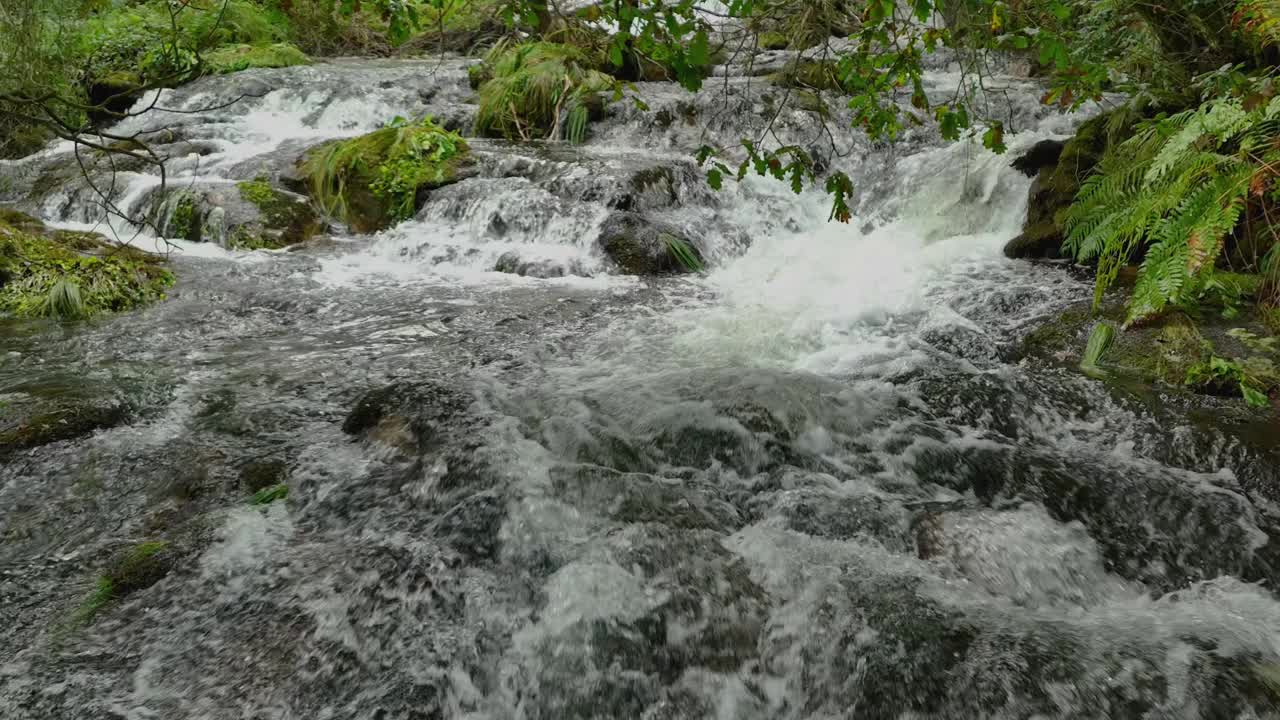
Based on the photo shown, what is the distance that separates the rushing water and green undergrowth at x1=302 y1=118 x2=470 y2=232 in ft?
8.25

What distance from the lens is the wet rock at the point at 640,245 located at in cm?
667

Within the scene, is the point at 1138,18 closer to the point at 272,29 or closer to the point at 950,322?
the point at 950,322

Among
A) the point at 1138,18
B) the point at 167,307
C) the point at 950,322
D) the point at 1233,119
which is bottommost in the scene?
the point at 167,307

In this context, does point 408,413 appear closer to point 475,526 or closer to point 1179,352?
point 475,526

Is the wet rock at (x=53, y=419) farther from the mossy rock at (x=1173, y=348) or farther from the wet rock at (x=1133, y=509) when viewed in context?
the mossy rock at (x=1173, y=348)

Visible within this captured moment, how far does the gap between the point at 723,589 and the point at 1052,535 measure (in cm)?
138

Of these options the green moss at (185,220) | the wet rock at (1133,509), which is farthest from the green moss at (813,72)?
the green moss at (185,220)

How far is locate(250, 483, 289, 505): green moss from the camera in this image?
3.00m

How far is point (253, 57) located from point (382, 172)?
8060mm

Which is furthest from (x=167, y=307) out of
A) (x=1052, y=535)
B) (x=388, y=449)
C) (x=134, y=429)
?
(x=1052, y=535)

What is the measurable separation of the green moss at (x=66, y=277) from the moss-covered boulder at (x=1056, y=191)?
289 inches

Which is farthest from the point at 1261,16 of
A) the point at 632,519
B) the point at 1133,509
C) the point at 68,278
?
the point at 68,278

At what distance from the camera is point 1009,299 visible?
5133 mm

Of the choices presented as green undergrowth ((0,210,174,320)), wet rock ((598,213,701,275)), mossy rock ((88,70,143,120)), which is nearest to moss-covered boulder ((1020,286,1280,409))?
wet rock ((598,213,701,275))
